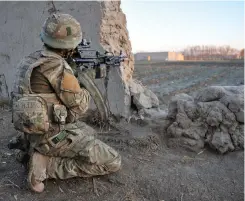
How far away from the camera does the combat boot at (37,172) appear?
9.83ft

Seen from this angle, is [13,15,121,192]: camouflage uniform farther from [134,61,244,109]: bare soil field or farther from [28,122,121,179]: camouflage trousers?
[134,61,244,109]: bare soil field

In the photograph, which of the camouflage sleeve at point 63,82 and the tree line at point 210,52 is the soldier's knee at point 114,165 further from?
the tree line at point 210,52

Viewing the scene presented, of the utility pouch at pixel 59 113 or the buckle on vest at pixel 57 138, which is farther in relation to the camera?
the buckle on vest at pixel 57 138

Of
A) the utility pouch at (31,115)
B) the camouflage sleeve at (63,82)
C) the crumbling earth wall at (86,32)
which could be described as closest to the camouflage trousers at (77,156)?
the utility pouch at (31,115)

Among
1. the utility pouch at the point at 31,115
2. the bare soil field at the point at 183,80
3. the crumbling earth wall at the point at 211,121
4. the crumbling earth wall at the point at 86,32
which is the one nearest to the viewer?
the utility pouch at the point at 31,115

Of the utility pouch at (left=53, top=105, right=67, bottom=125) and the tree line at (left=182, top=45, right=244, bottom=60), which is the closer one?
the utility pouch at (left=53, top=105, right=67, bottom=125)

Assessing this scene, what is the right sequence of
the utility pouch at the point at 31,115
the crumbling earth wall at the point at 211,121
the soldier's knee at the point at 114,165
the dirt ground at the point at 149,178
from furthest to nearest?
A: the crumbling earth wall at the point at 211,121 → the soldier's knee at the point at 114,165 → the dirt ground at the point at 149,178 → the utility pouch at the point at 31,115

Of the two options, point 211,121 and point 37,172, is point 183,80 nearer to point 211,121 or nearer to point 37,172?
point 211,121

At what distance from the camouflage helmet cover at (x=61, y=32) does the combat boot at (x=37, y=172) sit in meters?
0.98

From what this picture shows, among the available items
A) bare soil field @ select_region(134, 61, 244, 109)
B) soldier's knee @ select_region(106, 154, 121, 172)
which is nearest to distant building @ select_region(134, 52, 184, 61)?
bare soil field @ select_region(134, 61, 244, 109)

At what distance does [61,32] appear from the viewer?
2.80 metres

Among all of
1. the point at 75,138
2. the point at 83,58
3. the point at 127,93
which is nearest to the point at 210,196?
the point at 75,138

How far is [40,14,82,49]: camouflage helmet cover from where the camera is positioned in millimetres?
2797

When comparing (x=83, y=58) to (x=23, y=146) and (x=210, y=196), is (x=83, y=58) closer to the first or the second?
(x=23, y=146)
